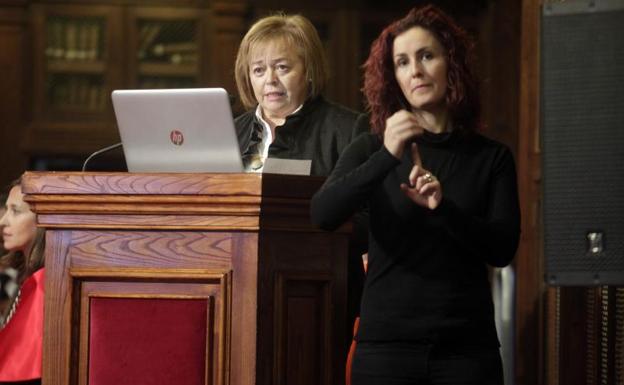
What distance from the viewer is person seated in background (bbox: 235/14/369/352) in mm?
3268

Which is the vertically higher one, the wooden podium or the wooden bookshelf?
the wooden bookshelf

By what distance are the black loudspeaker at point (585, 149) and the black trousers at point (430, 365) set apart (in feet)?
0.79

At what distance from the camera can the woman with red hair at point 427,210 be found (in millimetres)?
2340

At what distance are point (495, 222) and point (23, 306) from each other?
1.61 m

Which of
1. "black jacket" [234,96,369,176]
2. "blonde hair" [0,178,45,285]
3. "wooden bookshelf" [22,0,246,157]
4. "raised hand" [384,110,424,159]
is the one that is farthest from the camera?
"wooden bookshelf" [22,0,246,157]

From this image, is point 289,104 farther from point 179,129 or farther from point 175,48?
point 175,48

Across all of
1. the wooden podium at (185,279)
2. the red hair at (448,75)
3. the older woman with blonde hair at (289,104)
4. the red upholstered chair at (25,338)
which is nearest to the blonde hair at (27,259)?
the red upholstered chair at (25,338)

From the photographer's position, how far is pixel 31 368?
3.41m

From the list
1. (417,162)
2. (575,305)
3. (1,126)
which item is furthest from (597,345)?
(1,126)

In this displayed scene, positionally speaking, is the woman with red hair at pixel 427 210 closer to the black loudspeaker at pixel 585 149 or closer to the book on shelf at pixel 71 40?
the black loudspeaker at pixel 585 149

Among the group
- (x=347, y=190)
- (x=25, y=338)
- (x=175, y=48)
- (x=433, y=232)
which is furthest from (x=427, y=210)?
(x=175, y=48)

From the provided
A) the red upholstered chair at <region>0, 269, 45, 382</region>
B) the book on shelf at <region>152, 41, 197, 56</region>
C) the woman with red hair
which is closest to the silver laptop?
the woman with red hair

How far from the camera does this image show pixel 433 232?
2398 millimetres

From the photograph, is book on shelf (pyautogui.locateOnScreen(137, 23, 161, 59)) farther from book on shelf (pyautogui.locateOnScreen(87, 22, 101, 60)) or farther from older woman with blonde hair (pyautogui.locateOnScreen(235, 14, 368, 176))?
older woman with blonde hair (pyautogui.locateOnScreen(235, 14, 368, 176))
